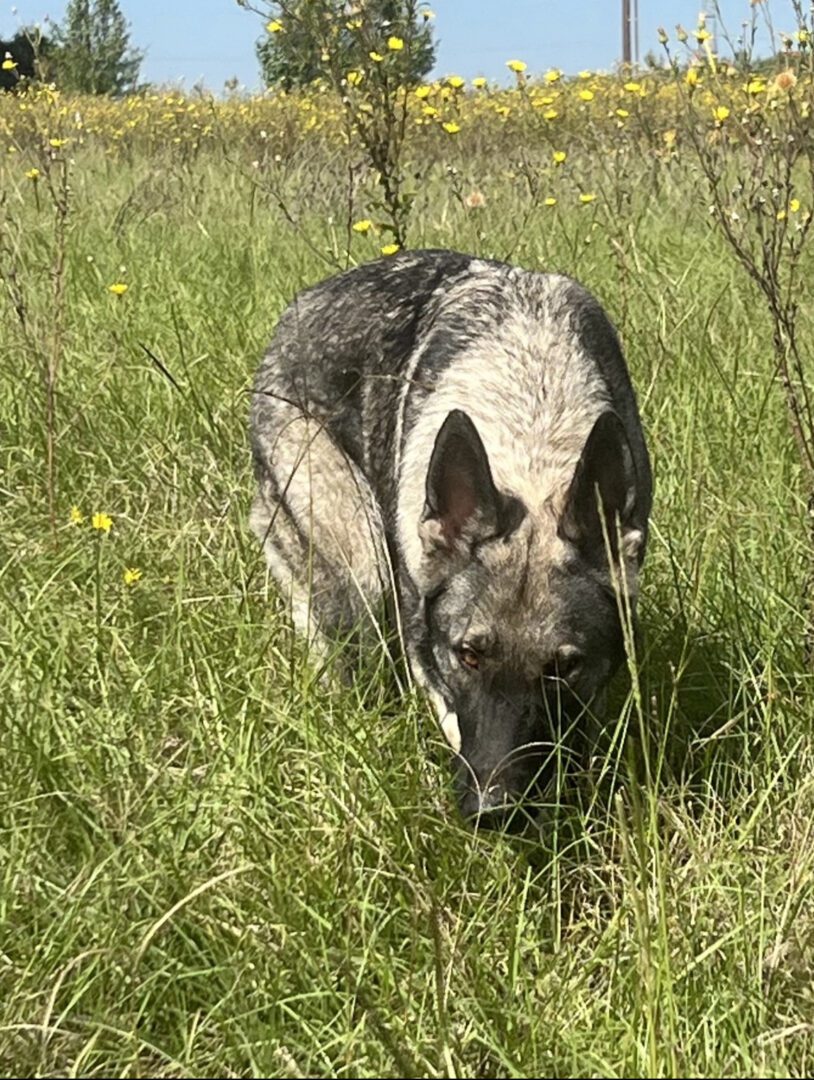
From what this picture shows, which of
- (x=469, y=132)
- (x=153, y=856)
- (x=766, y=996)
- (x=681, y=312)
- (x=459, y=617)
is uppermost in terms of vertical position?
(x=469, y=132)

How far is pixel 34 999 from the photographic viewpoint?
2035 millimetres

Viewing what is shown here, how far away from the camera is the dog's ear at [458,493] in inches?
105

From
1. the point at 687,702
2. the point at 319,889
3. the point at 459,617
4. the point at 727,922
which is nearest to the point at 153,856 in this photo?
the point at 319,889

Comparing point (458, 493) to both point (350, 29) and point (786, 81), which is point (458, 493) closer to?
point (786, 81)

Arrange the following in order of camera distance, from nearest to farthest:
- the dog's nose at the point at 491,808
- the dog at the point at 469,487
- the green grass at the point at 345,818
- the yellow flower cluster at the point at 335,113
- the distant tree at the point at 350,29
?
the green grass at the point at 345,818, the dog's nose at the point at 491,808, the dog at the point at 469,487, the distant tree at the point at 350,29, the yellow flower cluster at the point at 335,113

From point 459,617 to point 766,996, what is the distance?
3.34 feet

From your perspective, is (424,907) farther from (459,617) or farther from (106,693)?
(106,693)

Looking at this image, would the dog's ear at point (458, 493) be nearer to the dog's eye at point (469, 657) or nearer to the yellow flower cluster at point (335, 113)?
the dog's eye at point (469, 657)

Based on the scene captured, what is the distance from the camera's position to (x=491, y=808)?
2.47 meters

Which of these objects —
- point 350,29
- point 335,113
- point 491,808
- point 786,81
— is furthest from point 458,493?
point 335,113

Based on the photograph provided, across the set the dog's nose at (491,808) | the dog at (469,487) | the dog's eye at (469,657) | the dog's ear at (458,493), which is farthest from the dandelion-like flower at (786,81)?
the dog's nose at (491,808)

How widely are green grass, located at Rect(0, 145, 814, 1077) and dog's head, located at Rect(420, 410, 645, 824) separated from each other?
5.6 inches

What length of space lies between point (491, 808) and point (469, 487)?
2.32ft

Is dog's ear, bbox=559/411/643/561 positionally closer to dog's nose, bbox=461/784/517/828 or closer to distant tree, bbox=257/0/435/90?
dog's nose, bbox=461/784/517/828
